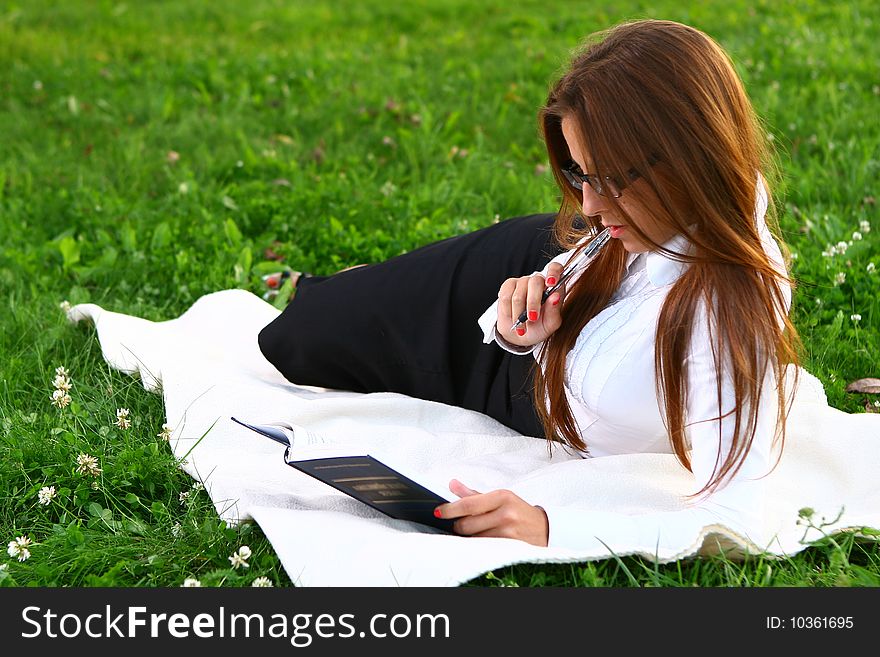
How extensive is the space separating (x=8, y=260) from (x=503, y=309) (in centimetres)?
264

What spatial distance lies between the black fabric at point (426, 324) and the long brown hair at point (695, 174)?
0.82 meters

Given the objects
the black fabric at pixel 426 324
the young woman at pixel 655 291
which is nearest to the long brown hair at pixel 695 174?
the young woman at pixel 655 291

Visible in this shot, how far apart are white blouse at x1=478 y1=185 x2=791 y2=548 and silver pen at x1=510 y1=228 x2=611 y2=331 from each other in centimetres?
9

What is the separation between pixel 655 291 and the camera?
2.54 meters

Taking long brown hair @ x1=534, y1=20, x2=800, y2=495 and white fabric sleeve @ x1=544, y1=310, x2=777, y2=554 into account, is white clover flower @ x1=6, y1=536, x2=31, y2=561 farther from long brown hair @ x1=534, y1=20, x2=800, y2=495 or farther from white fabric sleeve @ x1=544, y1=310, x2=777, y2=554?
long brown hair @ x1=534, y1=20, x2=800, y2=495

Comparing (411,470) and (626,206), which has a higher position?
(626,206)

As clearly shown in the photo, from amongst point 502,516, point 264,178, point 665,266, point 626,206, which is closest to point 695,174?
point 626,206

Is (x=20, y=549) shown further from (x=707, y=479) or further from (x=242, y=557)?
(x=707, y=479)

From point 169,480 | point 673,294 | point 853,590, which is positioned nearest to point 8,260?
point 169,480

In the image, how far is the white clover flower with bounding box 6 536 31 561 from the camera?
2.55m

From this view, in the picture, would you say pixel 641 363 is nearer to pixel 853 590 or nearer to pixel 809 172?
pixel 853 590

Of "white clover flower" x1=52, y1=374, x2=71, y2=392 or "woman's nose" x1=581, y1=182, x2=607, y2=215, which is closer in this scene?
"woman's nose" x1=581, y1=182, x2=607, y2=215

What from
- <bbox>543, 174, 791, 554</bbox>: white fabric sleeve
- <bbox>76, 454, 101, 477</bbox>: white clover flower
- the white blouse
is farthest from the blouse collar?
<bbox>76, 454, 101, 477</bbox>: white clover flower

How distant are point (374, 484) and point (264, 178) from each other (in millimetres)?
3226
